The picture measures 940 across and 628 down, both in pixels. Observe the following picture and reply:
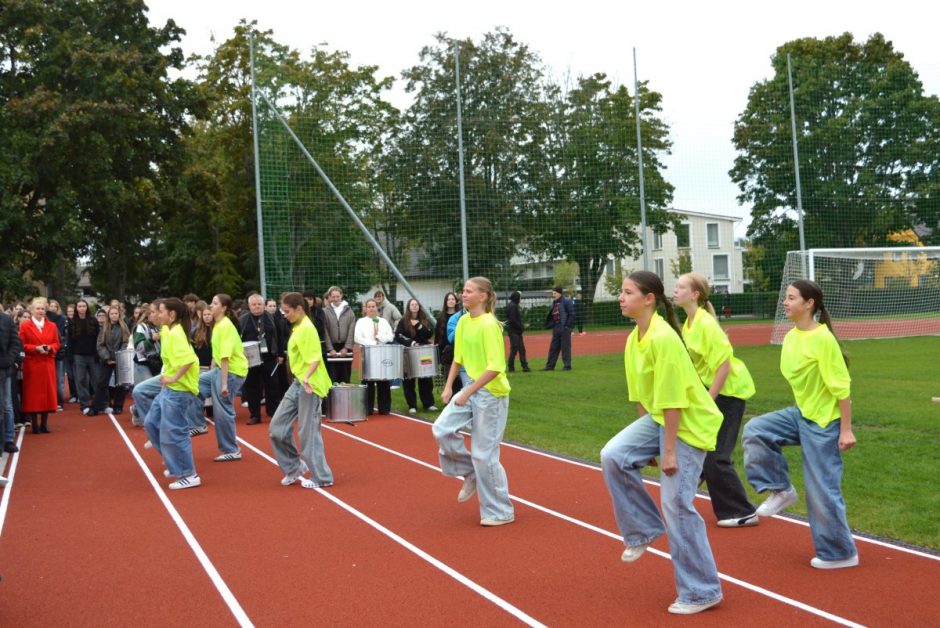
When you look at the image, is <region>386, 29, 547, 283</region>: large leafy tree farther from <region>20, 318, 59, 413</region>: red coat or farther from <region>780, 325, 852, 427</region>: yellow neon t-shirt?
<region>780, 325, 852, 427</region>: yellow neon t-shirt

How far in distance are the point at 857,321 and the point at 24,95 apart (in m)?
27.0

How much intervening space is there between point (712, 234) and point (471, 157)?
7.32m

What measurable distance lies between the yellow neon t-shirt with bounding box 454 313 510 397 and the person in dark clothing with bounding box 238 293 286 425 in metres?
7.80

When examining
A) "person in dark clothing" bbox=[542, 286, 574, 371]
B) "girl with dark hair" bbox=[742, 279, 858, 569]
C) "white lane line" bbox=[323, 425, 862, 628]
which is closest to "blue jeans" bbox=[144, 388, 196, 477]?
"white lane line" bbox=[323, 425, 862, 628]

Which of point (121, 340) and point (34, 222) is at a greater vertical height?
point (34, 222)

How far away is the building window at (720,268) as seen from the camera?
31.4 meters

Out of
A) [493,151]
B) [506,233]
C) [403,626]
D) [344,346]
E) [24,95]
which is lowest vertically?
[403,626]

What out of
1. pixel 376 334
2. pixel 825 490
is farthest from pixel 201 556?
pixel 376 334

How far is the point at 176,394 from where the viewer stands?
995 cm

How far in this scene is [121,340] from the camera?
56.3 ft

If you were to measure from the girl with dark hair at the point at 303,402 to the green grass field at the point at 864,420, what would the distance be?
280 cm

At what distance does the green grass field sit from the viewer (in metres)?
7.77

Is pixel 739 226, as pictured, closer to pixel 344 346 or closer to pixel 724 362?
pixel 344 346

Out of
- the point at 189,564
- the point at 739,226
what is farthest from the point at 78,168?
the point at 189,564
